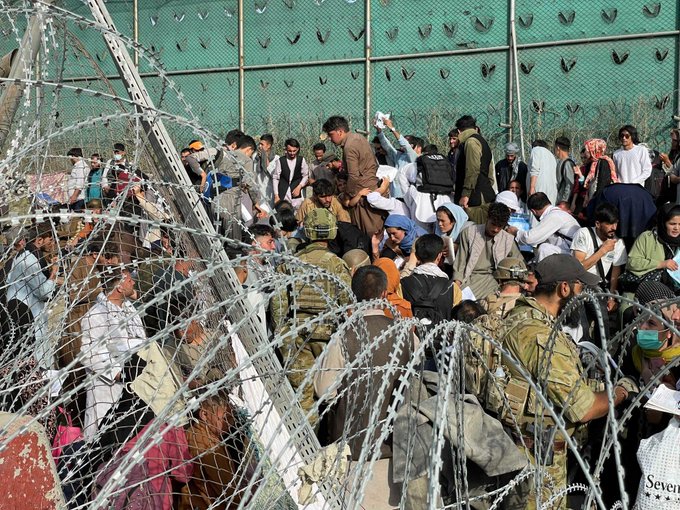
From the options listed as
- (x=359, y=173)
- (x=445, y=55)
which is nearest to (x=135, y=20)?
(x=445, y=55)

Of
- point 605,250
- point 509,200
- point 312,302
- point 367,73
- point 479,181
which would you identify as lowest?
point 312,302

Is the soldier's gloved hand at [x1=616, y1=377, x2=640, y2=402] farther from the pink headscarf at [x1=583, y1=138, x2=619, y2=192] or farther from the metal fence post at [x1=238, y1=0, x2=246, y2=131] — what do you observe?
the metal fence post at [x1=238, y1=0, x2=246, y2=131]

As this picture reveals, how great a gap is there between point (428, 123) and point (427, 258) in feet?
17.6

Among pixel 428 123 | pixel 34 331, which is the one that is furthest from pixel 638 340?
pixel 428 123

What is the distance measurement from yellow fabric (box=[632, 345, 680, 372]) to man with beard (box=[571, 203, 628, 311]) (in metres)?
1.82

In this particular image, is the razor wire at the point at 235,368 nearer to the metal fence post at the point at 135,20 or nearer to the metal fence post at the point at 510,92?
the metal fence post at the point at 510,92

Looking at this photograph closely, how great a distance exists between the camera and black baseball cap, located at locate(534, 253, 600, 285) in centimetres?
489

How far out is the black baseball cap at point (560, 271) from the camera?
4.89m

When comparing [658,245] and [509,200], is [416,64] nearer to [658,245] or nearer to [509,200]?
[509,200]

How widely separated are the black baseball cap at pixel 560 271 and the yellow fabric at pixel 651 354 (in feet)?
1.65

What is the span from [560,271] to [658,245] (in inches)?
82.5

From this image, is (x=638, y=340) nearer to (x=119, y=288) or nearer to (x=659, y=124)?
(x=119, y=288)

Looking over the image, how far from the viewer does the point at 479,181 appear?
363 inches

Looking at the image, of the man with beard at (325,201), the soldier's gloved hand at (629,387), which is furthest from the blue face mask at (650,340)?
the man with beard at (325,201)
